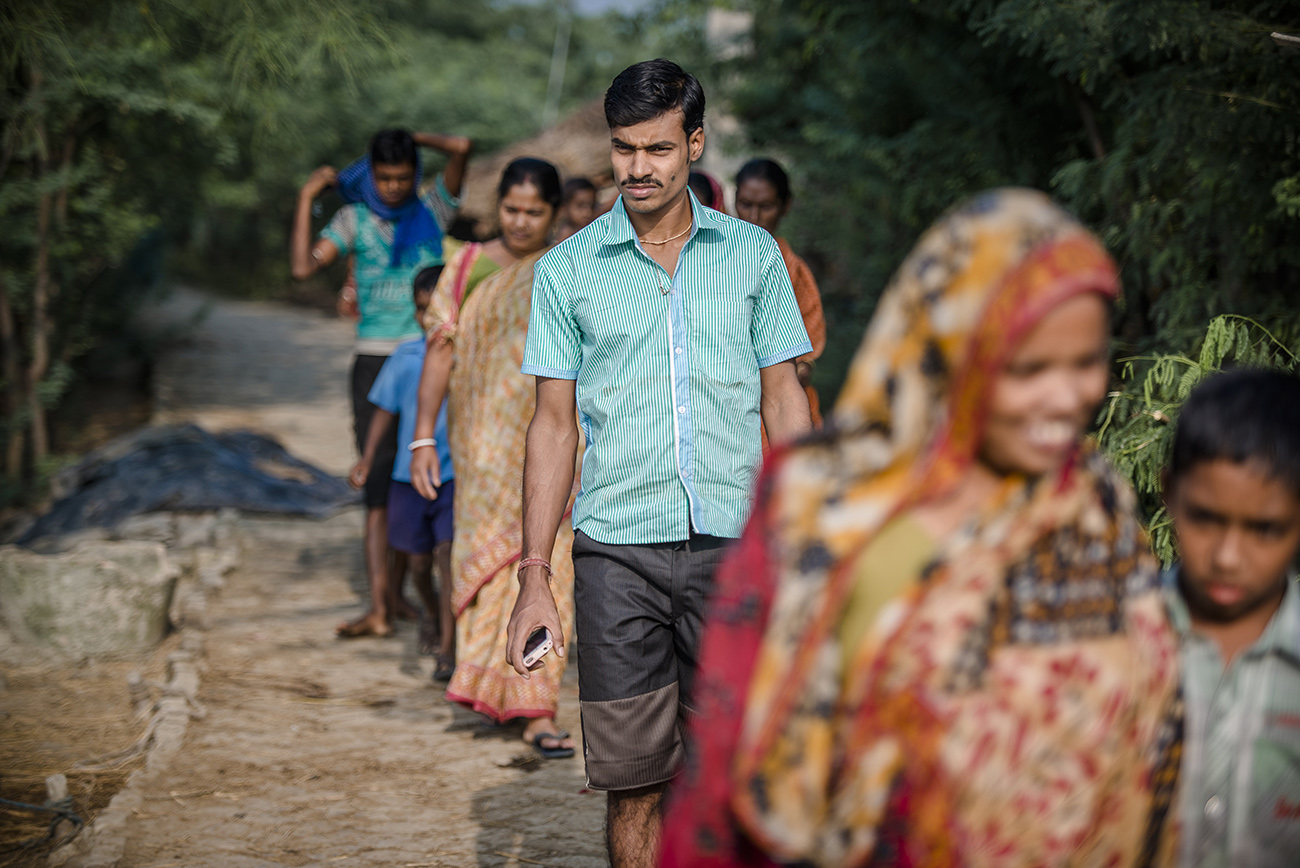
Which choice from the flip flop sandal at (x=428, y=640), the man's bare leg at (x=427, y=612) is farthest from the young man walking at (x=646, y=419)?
the flip flop sandal at (x=428, y=640)

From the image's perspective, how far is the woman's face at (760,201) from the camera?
5.34 meters

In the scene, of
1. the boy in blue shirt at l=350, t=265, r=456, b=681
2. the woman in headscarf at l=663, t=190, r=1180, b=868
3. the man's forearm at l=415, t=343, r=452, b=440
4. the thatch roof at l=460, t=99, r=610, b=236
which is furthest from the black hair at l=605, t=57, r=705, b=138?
the thatch roof at l=460, t=99, r=610, b=236

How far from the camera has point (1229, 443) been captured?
1728 mm

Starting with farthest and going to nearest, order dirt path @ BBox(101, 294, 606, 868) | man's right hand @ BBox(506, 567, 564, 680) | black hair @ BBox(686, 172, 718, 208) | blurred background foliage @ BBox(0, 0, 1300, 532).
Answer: black hair @ BBox(686, 172, 718, 208), blurred background foliage @ BBox(0, 0, 1300, 532), dirt path @ BBox(101, 294, 606, 868), man's right hand @ BBox(506, 567, 564, 680)

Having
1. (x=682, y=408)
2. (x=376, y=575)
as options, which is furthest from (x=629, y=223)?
(x=376, y=575)

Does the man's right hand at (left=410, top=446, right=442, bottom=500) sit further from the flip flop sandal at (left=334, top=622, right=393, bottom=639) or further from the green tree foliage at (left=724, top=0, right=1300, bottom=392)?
the green tree foliage at (left=724, top=0, right=1300, bottom=392)

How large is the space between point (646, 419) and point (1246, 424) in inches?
55.1

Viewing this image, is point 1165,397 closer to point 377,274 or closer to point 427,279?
point 427,279

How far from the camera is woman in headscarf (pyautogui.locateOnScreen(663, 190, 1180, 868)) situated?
1.53 m

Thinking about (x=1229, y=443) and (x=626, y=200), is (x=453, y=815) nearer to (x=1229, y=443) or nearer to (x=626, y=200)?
(x=626, y=200)

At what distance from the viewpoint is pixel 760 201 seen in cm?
536

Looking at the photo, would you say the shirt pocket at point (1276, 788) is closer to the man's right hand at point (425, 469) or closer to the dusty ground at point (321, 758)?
the dusty ground at point (321, 758)

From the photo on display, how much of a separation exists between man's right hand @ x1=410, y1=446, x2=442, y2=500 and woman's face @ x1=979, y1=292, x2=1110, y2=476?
3248mm

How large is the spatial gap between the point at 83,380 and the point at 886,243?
31.9 ft
